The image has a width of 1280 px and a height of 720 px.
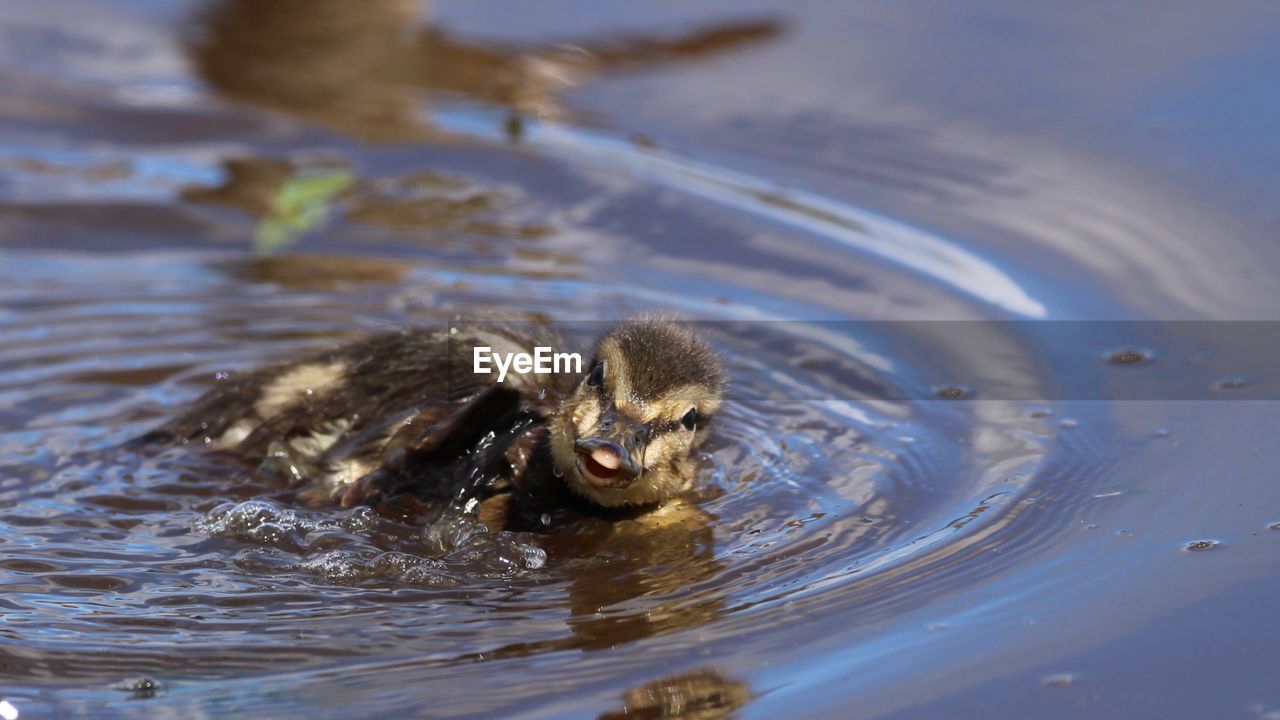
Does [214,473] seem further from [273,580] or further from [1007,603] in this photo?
[1007,603]

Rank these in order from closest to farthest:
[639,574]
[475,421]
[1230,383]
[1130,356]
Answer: [639,574], [475,421], [1230,383], [1130,356]

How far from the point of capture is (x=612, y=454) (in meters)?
3.92

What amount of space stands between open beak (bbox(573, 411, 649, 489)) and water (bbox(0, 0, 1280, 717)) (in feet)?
0.68

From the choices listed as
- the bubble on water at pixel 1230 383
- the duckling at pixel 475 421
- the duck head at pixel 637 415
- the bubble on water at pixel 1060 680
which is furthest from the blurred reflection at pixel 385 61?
the bubble on water at pixel 1060 680

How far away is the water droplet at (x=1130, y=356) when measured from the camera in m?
4.97

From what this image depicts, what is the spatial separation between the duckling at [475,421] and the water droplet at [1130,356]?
4.56ft

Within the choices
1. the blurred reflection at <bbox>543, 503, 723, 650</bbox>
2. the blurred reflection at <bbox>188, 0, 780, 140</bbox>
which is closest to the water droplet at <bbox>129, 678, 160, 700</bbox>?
the blurred reflection at <bbox>543, 503, 723, 650</bbox>

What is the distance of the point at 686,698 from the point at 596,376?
56.9 inches

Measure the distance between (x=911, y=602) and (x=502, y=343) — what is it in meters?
1.79

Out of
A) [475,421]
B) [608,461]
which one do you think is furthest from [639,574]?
[475,421]

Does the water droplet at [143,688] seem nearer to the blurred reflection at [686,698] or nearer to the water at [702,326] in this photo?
the water at [702,326]

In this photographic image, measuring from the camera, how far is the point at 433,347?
4785mm

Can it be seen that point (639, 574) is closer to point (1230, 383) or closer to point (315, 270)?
point (1230, 383)

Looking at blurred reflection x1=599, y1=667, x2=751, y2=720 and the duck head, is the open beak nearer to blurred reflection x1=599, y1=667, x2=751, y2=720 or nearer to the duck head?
the duck head
